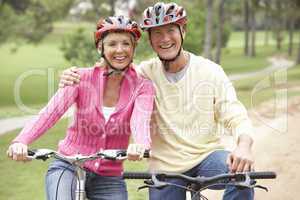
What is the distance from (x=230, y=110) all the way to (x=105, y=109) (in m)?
0.84

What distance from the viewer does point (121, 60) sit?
3852 millimetres

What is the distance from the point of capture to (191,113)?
400 cm

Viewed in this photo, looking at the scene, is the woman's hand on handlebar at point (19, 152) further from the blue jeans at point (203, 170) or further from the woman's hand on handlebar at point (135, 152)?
the blue jeans at point (203, 170)

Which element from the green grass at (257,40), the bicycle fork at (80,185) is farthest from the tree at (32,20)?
the green grass at (257,40)

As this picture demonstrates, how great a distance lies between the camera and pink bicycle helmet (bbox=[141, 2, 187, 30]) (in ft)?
12.9

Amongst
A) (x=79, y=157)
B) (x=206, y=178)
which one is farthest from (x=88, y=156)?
(x=206, y=178)

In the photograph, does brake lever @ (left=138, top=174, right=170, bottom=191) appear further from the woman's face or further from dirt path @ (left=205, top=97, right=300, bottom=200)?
dirt path @ (left=205, top=97, right=300, bottom=200)

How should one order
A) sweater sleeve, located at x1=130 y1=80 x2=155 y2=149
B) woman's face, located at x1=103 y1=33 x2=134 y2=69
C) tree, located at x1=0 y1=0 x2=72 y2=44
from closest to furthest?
sweater sleeve, located at x1=130 y1=80 x2=155 y2=149 → woman's face, located at x1=103 y1=33 x2=134 y2=69 → tree, located at x1=0 y1=0 x2=72 y2=44

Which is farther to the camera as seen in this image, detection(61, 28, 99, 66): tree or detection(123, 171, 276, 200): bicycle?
detection(61, 28, 99, 66): tree

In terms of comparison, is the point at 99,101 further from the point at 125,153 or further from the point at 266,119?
the point at 266,119

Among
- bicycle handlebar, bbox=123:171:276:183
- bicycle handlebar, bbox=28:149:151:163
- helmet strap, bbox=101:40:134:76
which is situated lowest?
bicycle handlebar, bbox=123:171:276:183

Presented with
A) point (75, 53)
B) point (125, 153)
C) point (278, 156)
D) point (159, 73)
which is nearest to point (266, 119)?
point (278, 156)

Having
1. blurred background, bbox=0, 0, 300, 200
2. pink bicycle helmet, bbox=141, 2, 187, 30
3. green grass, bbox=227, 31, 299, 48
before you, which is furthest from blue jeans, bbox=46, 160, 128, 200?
green grass, bbox=227, 31, 299, 48

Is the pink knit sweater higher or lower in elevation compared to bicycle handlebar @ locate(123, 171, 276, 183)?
higher
